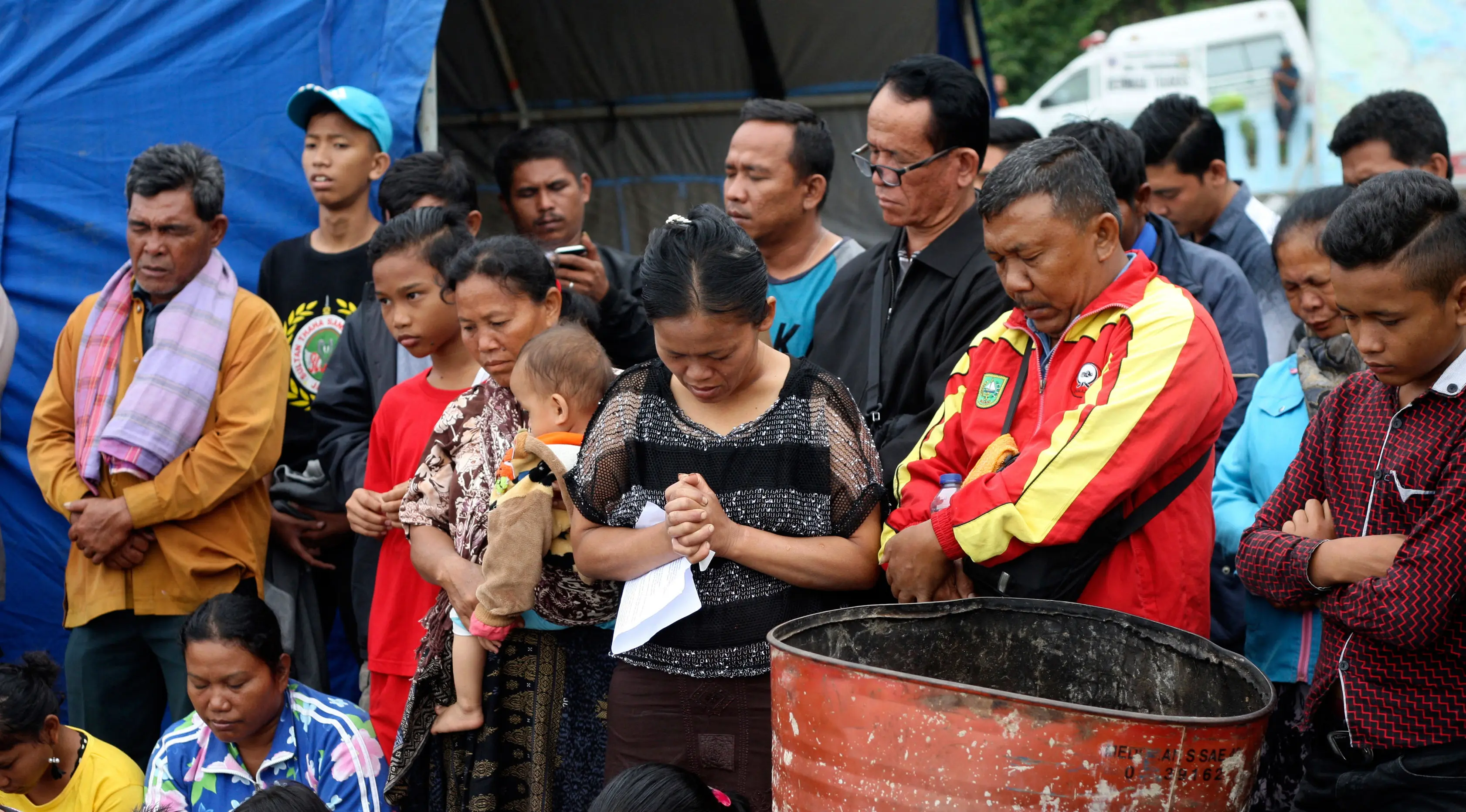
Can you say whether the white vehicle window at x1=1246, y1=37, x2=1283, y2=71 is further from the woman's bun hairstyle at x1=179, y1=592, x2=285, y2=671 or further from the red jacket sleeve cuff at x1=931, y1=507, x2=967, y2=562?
the red jacket sleeve cuff at x1=931, y1=507, x2=967, y2=562

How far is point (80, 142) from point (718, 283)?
11.9 ft

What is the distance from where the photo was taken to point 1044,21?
21.0 meters

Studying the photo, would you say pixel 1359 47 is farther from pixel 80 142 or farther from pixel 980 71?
pixel 80 142

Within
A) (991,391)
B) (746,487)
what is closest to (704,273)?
(746,487)

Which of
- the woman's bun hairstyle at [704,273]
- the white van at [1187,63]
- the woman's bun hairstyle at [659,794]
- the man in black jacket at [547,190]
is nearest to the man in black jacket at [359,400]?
the man in black jacket at [547,190]

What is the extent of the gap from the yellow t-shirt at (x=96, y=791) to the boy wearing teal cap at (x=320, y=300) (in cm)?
65

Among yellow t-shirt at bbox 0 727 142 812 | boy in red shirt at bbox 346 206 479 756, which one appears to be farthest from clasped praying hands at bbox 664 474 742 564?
yellow t-shirt at bbox 0 727 142 812

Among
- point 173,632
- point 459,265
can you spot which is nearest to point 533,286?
point 459,265

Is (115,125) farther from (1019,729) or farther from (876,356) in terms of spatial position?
(1019,729)

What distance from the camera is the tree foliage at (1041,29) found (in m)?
20.4

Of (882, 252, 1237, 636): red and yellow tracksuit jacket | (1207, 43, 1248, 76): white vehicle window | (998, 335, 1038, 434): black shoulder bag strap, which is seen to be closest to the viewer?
(882, 252, 1237, 636): red and yellow tracksuit jacket

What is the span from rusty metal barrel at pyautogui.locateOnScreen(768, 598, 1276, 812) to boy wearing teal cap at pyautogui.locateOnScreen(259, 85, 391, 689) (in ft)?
9.20

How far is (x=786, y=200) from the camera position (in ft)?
13.2

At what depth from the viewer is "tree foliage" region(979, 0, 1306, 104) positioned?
803 inches
